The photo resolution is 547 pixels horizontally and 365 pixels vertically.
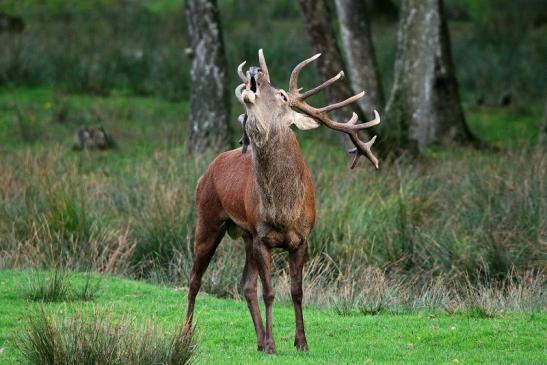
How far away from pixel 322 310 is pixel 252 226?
2.61m

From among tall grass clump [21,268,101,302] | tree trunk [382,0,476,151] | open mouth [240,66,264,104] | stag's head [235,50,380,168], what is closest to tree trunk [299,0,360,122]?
tree trunk [382,0,476,151]

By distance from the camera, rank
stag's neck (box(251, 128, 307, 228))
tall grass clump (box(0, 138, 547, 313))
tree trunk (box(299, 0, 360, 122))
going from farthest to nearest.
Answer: tree trunk (box(299, 0, 360, 122)), tall grass clump (box(0, 138, 547, 313)), stag's neck (box(251, 128, 307, 228))

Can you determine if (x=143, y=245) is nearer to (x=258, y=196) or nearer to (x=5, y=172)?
(x=5, y=172)

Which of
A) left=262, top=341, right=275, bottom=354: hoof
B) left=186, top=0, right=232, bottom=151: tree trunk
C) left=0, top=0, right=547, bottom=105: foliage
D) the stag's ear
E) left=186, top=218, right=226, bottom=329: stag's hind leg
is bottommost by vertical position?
left=262, top=341, right=275, bottom=354: hoof

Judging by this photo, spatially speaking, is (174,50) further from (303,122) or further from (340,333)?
(303,122)

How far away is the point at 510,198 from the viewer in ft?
51.7

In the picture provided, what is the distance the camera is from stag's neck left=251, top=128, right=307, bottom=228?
9391 mm

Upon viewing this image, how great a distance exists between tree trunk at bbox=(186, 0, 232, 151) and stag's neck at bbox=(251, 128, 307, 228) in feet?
37.7

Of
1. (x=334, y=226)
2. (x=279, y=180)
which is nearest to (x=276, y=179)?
(x=279, y=180)

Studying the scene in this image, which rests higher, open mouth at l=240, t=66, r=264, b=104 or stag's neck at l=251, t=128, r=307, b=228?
open mouth at l=240, t=66, r=264, b=104

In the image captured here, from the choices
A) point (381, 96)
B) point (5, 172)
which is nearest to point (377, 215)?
point (5, 172)

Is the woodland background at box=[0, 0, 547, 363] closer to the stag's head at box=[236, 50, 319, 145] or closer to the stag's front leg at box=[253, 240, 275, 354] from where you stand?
the stag's front leg at box=[253, 240, 275, 354]

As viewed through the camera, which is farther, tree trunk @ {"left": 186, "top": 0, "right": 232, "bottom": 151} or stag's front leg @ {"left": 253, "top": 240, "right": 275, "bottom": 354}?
tree trunk @ {"left": 186, "top": 0, "right": 232, "bottom": 151}

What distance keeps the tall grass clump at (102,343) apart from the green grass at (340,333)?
1.52ft
